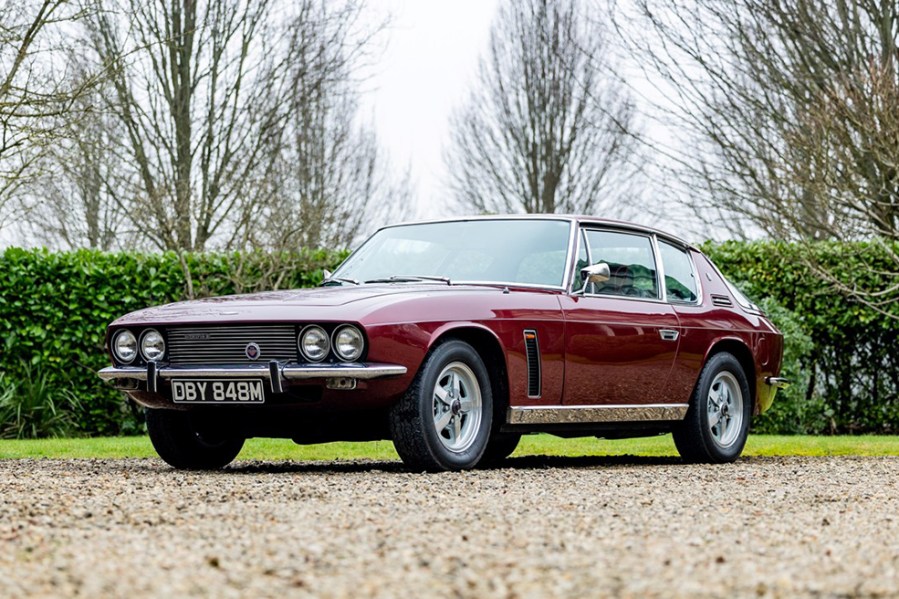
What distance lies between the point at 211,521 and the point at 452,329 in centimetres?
248

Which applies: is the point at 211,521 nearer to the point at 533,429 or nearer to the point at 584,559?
the point at 584,559

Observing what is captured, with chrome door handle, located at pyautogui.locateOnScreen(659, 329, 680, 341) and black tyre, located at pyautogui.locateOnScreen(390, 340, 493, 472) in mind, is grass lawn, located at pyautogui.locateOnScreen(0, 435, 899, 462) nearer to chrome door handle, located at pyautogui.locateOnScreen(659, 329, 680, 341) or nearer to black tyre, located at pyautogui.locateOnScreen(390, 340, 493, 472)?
chrome door handle, located at pyautogui.locateOnScreen(659, 329, 680, 341)

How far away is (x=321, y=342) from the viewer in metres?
6.99

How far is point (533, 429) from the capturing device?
798 centimetres

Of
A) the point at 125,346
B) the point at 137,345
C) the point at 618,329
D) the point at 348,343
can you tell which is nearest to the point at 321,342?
the point at 348,343

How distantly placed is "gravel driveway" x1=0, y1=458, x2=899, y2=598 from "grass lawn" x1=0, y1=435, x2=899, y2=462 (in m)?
2.63

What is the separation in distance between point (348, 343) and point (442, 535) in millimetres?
2382

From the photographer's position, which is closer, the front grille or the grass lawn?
the front grille

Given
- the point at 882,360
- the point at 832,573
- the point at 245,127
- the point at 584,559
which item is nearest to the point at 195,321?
the point at 584,559

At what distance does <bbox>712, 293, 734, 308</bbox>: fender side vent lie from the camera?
31.3 ft

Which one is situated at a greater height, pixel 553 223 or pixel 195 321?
pixel 553 223

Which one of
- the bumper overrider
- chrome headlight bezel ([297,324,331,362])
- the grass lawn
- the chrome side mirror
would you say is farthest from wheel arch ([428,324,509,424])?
the grass lawn

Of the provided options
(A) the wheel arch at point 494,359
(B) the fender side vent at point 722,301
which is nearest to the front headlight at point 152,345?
(A) the wheel arch at point 494,359

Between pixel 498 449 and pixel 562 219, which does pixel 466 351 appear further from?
pixel 498 449
